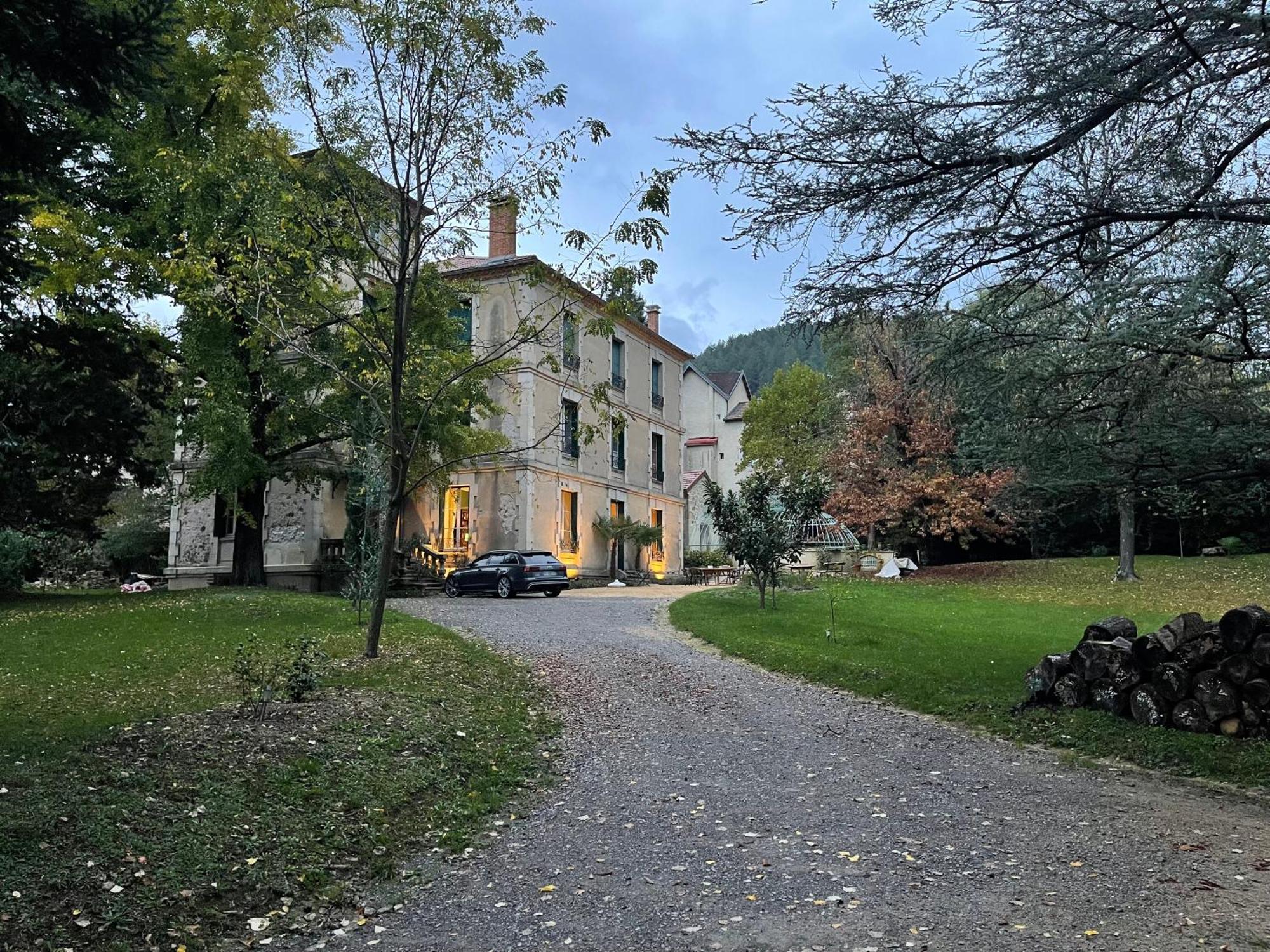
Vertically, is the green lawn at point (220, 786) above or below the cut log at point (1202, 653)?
below

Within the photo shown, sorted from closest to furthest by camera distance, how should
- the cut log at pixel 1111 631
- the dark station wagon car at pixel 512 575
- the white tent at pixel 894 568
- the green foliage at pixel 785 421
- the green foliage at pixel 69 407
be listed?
the cut log at pixel 1111 631
the green foliage at pixel 69 407
the dark station wagon car at pixel 512 575
the white tent at pixel 894 568
the green foliage at pixel 785 421

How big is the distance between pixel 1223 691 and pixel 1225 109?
4.57 metres

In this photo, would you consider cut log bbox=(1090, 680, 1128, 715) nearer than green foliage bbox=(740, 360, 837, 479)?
Yes

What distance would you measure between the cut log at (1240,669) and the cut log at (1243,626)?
0.08 m

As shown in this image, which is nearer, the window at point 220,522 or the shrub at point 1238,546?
the window at point 220,522

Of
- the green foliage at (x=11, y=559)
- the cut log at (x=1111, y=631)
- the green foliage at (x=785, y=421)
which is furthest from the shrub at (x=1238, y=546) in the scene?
the green foliage at (x=11, y=559)

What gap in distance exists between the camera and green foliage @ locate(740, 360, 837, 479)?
4109cm

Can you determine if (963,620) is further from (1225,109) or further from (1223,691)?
(1225,109)

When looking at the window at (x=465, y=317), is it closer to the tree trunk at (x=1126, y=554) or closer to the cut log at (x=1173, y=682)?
the cut log at (x=1173, y=682)

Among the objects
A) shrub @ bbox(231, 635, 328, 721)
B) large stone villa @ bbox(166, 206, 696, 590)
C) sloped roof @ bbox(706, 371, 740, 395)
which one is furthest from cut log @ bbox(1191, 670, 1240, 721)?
sloped roof @ bbox(706, 371, 740, 395)

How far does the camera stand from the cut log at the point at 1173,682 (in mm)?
7344

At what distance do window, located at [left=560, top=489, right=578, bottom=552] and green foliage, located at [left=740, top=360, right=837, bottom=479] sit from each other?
1350cm

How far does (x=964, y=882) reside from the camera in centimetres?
418

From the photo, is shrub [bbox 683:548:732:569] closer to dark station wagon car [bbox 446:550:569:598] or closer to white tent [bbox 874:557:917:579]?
white tent [bbox 874:557:917:579]
